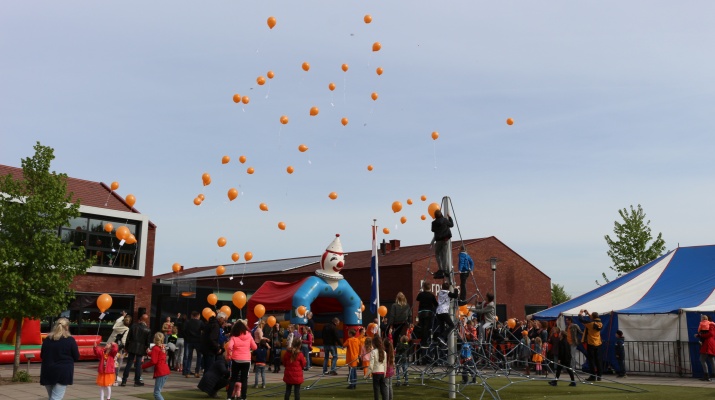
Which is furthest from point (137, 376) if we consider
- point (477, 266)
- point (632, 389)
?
point (477, 266)

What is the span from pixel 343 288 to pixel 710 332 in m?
12.3

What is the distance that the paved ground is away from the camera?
45.3 ft

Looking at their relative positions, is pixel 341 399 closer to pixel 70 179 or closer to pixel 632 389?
pixel 632 389

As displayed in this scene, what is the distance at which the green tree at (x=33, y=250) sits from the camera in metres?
16.1

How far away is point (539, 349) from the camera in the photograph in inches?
819

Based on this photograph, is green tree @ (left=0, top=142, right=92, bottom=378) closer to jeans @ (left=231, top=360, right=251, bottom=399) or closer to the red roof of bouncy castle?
jeans @ (left=231, top=360, right=251, bottom=399)

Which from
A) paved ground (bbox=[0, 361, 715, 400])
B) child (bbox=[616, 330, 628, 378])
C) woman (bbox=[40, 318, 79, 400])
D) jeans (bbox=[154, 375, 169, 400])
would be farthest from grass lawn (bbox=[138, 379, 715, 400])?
woman (bbox=[40, 318, 79, 400])

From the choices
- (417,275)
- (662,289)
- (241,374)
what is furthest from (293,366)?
(417,275)

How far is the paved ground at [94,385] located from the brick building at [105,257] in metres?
6.52

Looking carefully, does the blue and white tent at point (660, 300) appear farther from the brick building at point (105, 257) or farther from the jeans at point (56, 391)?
the brick building at point (105, 257)

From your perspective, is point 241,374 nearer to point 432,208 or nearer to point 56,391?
point 56,391

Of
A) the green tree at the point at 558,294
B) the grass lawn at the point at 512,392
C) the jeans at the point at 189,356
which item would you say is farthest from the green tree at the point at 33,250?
the green tree at the point at 558,294

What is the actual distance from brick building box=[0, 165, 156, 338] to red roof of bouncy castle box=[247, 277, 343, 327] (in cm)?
673

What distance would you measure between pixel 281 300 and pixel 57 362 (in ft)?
45.8
